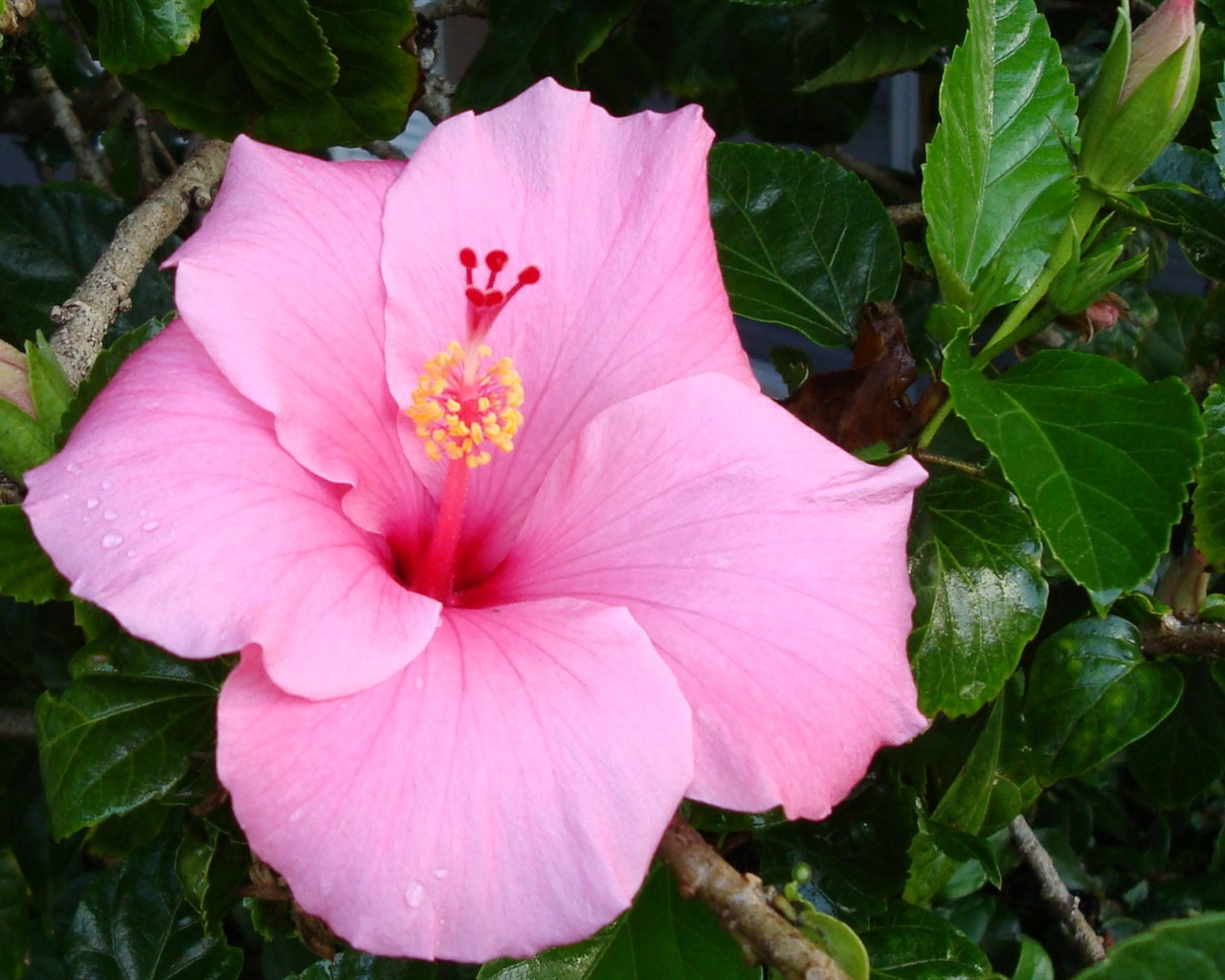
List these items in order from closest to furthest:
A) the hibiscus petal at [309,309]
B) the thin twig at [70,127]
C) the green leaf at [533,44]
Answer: the hibiscus petal at [309,309]
the green leaf at [533,44]
the thin twig at [70,127]

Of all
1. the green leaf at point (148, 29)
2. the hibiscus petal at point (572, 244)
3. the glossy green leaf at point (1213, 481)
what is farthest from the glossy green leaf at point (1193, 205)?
the green leaf at point (148, 29)

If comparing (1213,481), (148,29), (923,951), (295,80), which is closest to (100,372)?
(148,29)

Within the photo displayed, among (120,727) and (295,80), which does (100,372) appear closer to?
(120,727)

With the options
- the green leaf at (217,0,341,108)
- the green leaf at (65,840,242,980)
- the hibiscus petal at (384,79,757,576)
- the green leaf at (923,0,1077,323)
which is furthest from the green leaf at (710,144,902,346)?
the green leaf at (65,840,242,980)

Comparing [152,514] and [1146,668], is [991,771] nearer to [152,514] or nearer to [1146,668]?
[1146,668]

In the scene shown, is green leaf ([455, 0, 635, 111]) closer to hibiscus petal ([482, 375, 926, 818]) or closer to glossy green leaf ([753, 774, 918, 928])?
hibiscus petal ([482, 375, 926, 818])

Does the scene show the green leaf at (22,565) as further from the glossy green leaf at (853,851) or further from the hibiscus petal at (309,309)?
the glossy green leaf at (853,851)
